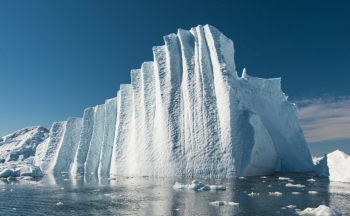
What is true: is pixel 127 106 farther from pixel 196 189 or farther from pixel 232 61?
pixel 196 189

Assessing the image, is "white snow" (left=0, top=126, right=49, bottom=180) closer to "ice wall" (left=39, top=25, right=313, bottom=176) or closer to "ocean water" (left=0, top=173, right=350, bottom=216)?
"ice wall" (left=39, top=25, right=313, bottom=176)

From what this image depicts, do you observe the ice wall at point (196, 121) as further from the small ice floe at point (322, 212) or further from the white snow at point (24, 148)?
the white snow at point (24, 148)

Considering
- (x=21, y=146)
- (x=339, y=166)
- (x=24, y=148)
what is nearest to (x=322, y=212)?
(x=339, y=166)

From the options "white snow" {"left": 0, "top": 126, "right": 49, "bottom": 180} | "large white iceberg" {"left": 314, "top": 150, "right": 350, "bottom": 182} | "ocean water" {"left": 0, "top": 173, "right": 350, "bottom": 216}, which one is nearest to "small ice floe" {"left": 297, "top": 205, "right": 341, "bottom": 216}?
"ocean water" {"left": 0, "top": 173, "right": 350, "bottom": 216}

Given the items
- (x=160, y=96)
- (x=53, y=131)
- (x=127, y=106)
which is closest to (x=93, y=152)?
(x=127, y=106)

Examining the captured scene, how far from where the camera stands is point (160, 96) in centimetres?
2247

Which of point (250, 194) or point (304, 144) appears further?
point (304, 144)

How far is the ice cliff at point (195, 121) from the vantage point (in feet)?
61.2

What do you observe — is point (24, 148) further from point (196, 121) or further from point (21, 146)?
point (196, 121)

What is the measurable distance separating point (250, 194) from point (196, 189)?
2488 mm

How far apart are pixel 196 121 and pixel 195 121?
0.23 feet

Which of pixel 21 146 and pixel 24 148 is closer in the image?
pixel 24 148

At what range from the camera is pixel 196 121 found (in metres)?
20.5

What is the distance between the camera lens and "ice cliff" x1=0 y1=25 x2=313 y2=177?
1866 cm
